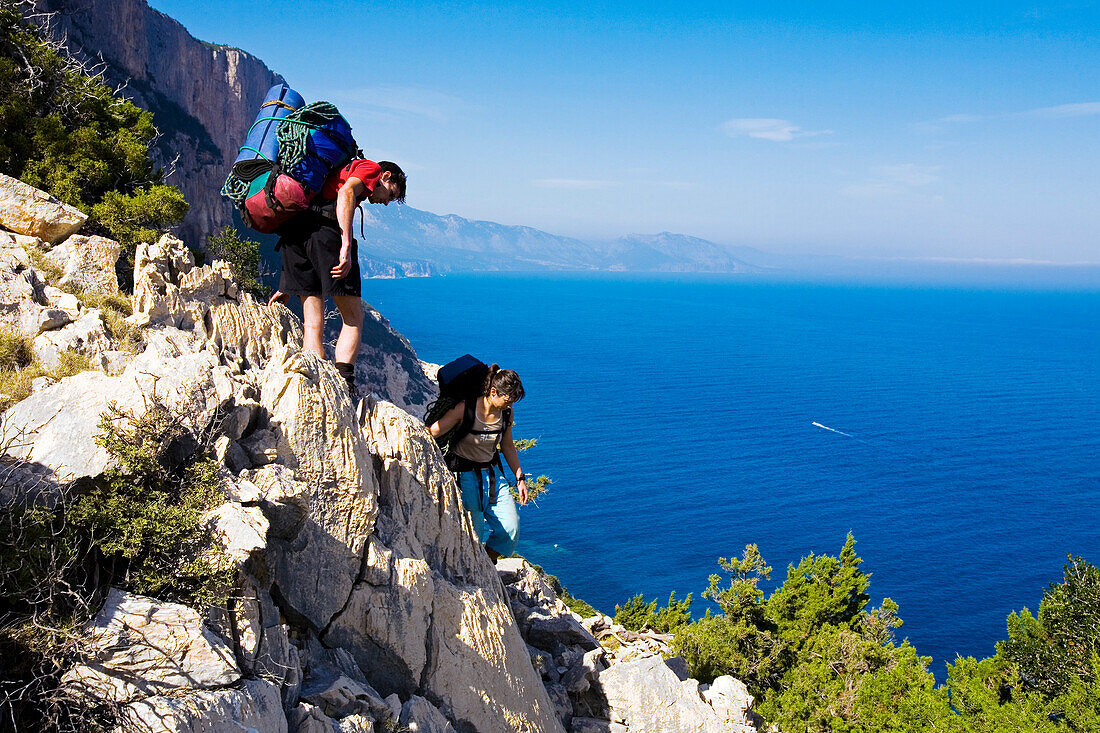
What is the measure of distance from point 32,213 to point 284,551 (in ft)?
16.2

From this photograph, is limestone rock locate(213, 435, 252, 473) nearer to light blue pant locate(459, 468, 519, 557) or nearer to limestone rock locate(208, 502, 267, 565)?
limestone rock locate(208, 502, 267, 565)

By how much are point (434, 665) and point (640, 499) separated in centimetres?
6754

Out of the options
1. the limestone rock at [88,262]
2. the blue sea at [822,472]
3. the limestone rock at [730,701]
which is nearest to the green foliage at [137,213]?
the limestone rock at [88,262]

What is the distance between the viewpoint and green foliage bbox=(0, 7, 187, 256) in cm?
936

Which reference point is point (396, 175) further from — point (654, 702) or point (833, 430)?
point (833, 430)

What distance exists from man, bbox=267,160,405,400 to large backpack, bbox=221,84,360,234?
10.0 inches

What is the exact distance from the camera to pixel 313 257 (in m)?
7.72

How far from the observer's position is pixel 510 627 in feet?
29.1

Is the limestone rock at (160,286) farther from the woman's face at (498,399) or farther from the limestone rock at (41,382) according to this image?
the woman's face at (498,399)

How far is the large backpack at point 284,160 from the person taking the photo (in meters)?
7.09

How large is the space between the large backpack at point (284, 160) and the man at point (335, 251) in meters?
0.25

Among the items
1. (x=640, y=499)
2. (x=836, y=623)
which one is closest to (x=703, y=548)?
(x=640, y=499)

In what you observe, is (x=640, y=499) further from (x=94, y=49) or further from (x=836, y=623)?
(x=94, y=49)

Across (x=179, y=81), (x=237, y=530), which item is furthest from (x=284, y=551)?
(x=179, y=81)
